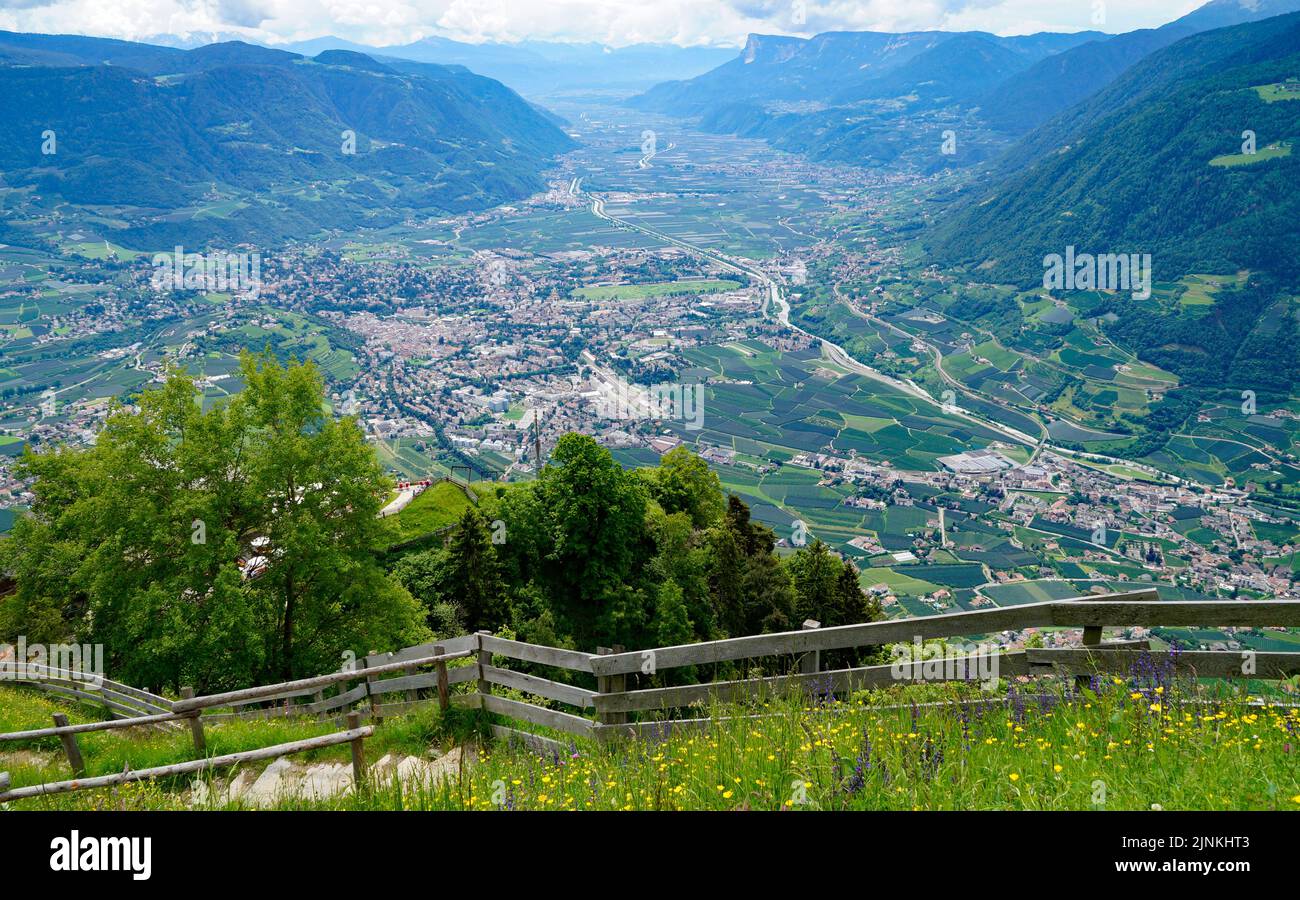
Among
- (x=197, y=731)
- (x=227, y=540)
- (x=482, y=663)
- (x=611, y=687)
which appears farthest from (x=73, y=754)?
(x=227, y=540)

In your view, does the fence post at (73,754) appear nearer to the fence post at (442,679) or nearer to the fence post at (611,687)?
the fence post at (442,679)

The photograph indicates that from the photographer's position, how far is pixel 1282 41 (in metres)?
176

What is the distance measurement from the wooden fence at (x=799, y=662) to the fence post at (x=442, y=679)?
12mm

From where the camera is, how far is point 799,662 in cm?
793

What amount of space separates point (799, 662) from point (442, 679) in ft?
12.3

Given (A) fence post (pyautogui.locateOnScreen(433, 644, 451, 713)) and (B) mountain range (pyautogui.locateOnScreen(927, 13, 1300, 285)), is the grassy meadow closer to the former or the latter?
(A) fence post (pyautogui.locateOnScreen(433, 644, 451, 713))

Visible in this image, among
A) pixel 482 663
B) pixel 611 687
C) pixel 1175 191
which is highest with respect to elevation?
pixel 1175 191

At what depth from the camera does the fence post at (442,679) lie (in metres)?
8.45

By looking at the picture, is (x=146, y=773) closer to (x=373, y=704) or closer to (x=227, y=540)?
(x=373, y=704)

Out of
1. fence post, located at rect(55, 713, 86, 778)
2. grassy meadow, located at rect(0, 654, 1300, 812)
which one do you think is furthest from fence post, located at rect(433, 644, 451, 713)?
fence post, located at rect(55, 713, 86, 778)

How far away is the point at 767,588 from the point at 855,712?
17625 mm

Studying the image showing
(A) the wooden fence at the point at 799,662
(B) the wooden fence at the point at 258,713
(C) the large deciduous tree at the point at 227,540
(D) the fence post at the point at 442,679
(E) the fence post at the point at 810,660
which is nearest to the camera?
(B) the wooden fence at the point at 258,713

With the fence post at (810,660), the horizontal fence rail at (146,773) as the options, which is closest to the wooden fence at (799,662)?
the fence post at (810,660)
